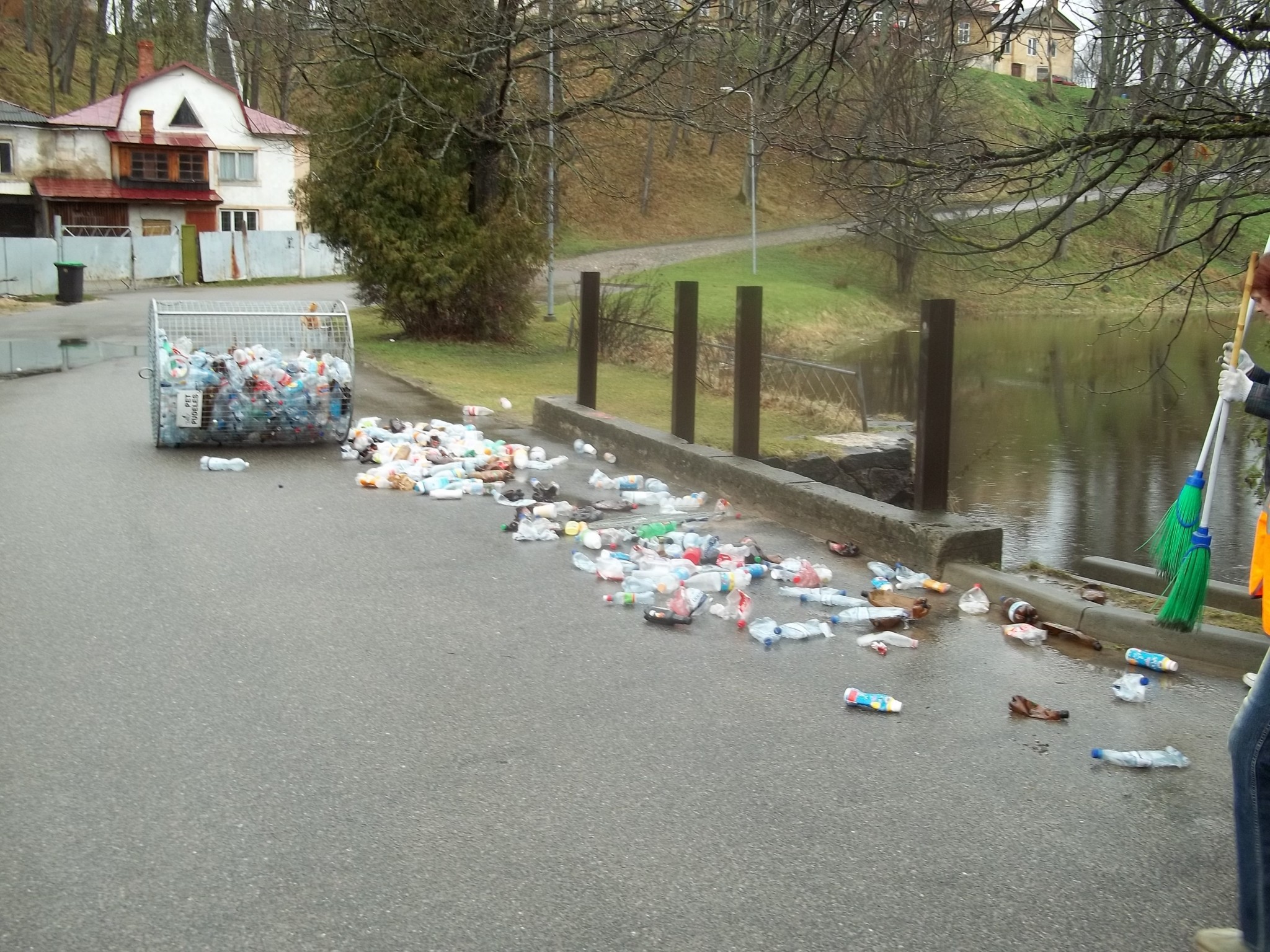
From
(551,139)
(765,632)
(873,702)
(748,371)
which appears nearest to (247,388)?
(748,371)

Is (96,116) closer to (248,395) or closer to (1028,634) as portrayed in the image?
(248,395)

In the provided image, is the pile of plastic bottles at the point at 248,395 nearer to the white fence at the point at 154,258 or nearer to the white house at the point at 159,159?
the white fence at the point at 154,258

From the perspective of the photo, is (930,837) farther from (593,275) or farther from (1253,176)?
(593,275)

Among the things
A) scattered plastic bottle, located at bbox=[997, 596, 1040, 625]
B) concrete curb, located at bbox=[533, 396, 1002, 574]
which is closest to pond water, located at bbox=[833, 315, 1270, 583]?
concrete curb, located at bbox=[533, 396, 1002, 574]

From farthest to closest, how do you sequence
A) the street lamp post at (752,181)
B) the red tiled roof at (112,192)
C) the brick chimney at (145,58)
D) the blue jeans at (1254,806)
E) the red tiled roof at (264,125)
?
the red tiled roof at (264,125) < the brick chimney at (145,58) < the red tiled roof at (112,192) < the street lamp post at (752,181) < the blue jeans at (1254,806)

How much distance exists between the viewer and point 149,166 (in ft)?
179

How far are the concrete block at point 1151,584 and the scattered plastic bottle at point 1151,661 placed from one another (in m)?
0.82

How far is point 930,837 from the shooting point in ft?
14.2

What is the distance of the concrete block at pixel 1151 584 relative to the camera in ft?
24.7

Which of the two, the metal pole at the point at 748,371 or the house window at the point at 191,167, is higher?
the house window at the point at 191,167

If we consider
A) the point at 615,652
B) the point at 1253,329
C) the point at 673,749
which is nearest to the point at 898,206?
the point at 615,652

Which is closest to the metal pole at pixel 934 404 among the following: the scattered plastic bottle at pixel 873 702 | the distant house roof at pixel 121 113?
the scattered plastic bottle at pixel 873 702

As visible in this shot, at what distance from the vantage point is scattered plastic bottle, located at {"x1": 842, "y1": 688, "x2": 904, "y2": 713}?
18.3ft

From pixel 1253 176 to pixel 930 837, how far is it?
7095 millimetres
